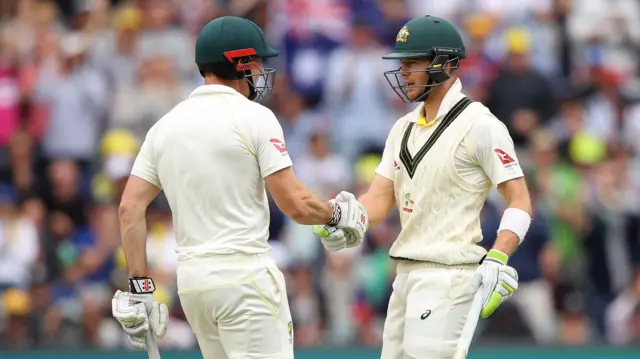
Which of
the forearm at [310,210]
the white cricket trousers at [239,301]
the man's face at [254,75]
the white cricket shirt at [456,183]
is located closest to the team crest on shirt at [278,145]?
the forearm at [310,210]

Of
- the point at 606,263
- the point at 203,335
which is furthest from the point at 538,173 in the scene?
the point at 203,335

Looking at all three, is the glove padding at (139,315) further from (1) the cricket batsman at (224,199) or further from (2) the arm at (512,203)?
(2) the arm at (512,203)

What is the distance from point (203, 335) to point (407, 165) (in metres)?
1.50

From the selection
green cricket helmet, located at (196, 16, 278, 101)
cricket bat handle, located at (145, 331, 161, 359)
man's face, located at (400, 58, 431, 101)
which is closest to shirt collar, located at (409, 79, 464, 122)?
man's face, located at (400, 58, 431, 101)

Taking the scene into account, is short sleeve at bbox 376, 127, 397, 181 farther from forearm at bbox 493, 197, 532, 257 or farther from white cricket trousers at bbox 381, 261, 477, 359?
forearm at bbox 493, 197, 532, 257

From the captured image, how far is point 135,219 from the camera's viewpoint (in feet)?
21.5

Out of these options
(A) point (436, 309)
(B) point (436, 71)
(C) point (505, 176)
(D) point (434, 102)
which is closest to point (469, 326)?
(A) point (436, 309)

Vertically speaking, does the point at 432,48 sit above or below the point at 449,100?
above

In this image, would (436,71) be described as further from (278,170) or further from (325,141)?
(325,141)

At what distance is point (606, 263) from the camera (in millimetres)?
12328

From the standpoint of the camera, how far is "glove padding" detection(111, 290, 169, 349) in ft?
21.6

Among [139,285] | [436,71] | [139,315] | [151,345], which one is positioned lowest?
[151,345]

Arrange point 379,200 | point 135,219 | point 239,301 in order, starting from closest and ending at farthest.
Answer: point 239,301 → point 135,219 → point 379,200

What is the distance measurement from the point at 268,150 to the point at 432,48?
1218 millimetres
